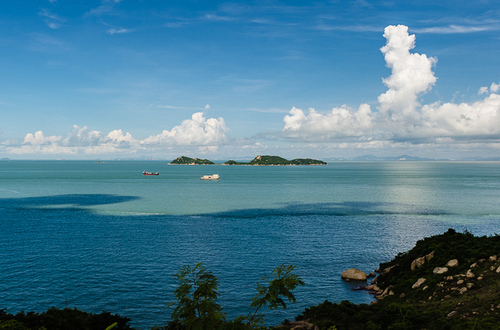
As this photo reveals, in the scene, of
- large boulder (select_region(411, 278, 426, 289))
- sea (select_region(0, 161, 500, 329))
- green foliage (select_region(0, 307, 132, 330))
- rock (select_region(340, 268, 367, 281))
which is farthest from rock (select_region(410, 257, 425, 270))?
green foliage (select_region(0, 307, 132, 330))

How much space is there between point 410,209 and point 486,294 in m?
82.0

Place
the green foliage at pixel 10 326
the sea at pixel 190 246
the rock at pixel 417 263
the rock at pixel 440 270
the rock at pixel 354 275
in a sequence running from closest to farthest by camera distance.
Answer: the green foliage at pixel 10 326, the sea at pixel 190 246, the rock at pixel 440 270, the rock at pixel 417 263, the rock at pixel 354 275

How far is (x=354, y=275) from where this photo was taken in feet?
154

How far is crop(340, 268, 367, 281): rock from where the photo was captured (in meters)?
46.7

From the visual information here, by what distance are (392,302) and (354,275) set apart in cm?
A: 1258

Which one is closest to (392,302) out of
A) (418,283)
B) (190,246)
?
(418,283)

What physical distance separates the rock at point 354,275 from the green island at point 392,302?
38.7 inches

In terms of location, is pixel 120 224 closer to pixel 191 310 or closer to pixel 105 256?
pixel 105 256

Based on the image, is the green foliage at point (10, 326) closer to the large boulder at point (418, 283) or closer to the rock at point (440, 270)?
→ the large boulder at point (418, 283)

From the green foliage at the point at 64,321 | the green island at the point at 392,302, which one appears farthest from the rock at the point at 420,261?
the green foliage at the point at 64,321

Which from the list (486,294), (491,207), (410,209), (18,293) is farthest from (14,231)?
(491,207)

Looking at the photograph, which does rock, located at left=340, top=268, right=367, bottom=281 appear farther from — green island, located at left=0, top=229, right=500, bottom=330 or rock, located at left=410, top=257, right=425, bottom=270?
rock, located at left=410, top=257, right=425, bottom=270

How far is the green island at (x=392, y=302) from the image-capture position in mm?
20172

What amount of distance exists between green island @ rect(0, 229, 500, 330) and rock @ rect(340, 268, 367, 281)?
982mm
